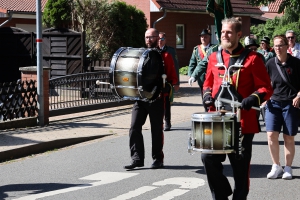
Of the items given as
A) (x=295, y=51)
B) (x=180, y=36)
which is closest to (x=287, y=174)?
(x=295, y=51)

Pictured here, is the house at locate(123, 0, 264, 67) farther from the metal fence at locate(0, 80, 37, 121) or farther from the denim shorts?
the denim shorts

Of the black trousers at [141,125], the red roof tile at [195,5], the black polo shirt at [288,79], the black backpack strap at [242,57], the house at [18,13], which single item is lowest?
the black trousers at [141,125]

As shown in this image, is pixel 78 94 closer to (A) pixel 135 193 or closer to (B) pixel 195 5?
(A) pixel 135 193

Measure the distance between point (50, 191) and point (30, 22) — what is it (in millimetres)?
20434

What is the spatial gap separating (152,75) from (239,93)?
9.25 feet

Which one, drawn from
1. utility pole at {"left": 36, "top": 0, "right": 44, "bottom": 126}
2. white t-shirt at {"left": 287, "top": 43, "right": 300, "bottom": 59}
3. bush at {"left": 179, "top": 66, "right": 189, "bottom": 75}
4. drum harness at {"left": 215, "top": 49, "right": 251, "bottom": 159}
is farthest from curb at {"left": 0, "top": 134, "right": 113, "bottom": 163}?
bush at {"left": 179, "top": 66, "right": 189, "bottom": 75}

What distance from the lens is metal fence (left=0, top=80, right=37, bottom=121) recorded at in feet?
41.9

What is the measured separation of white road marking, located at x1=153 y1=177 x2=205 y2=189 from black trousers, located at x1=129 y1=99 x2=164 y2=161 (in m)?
0.80

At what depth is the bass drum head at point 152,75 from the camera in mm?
8922

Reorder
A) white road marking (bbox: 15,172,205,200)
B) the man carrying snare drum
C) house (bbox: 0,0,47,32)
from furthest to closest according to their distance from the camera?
house (bbox: 0,0,47,32) < white road marking (bbox: 15,172,205,200) < the man carrying snare drum

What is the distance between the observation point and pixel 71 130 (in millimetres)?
12828

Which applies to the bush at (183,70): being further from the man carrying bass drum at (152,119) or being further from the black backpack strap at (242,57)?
the black backpack strap at (242,57)

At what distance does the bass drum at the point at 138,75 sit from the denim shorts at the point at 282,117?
5.05 feet

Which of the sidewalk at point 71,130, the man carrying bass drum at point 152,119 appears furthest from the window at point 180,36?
the man carrying bass drum at point 152,119
